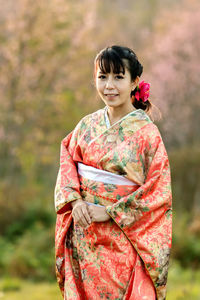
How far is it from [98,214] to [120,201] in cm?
15

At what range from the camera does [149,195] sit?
2.54 meters

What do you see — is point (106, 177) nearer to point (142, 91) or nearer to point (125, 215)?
point (125, 215)

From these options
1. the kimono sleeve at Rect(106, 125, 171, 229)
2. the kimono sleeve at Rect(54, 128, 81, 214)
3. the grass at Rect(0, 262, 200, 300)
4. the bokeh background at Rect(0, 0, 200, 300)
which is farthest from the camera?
the bokeh background at Rect(0, 0, 200, 300)

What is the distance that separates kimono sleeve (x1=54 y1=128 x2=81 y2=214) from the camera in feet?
8.72

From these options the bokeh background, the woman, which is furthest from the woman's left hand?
the bokeh background

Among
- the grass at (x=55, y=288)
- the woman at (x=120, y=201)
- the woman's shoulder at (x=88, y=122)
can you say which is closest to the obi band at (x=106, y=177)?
the woman at (x=120, y=201)

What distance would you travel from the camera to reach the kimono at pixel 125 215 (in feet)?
8.30

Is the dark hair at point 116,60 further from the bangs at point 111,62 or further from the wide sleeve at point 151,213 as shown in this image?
the wide sleeve at point 151,213

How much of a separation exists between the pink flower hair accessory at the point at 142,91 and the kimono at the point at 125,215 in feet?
0.44

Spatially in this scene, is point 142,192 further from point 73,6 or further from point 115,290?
point 73,6

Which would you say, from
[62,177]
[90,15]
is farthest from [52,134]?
[62,177]

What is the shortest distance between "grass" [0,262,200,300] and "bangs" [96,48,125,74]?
3195 millimetres

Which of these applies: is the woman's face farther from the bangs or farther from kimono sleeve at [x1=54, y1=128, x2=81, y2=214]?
kimono sleeve at [x1=54, y1=128, x2=81, y2=214]

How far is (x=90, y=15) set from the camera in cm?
1213
